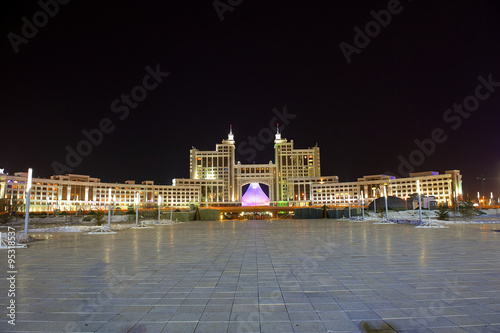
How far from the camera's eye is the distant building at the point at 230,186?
10800 cm

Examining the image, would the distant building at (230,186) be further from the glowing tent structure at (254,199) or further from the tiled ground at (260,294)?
the tiled ground at (260,294)

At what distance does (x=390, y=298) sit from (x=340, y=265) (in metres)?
2.75

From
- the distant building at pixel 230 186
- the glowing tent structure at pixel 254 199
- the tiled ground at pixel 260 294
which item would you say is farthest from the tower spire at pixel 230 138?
the tiled ground at pixel 260 294

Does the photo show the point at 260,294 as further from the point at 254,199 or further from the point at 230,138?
the point at 230,138

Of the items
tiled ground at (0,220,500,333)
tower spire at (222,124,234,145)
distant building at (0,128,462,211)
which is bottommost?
tiled ground at (0,220,500,333)

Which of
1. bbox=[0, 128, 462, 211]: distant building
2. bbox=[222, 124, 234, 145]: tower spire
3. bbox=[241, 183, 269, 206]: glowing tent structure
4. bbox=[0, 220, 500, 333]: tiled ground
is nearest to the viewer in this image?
bbox=[0, 220, 500, 333]: tiled ground

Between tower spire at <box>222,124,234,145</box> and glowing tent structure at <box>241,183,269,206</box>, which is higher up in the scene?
tower spire at <box>222,124,234,145</box>

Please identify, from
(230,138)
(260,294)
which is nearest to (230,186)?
(230,138)

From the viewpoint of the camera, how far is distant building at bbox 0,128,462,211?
10800cm

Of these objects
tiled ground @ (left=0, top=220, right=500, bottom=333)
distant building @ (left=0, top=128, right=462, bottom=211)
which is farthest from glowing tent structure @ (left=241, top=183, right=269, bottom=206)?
tiled ground @ (left=0, top=220, right=500, bottom=333)

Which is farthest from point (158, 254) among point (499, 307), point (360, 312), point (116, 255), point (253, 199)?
point (253, 199)

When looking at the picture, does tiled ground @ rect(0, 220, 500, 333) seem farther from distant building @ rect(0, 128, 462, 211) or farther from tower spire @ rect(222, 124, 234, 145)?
tower spire @ rect(222, 124, 234, 145)

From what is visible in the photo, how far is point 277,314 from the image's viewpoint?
3.87 metres

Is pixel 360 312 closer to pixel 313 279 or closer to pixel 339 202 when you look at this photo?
pixel 313 279
